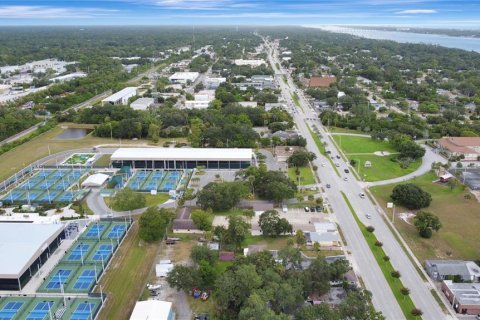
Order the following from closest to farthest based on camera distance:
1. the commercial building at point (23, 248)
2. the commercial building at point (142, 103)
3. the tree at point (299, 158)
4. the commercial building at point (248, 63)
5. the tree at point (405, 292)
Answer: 1. the tree at point (405, 292)
2. the commercial building at point (23, 248)
3. the tree at point (299, 158)
4. the commercial building at point (142, 103)
5. the commercial building at point (248, 63)

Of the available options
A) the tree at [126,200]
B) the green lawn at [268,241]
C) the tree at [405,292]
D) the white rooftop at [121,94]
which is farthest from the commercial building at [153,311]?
the white rooftop at [121,94]

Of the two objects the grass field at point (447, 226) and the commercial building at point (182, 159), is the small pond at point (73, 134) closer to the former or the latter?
the commercial building at point (182, 159)

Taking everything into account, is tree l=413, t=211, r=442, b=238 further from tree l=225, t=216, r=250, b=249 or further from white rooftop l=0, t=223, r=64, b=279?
white rooftop l=0, t=223, r=64, b=279

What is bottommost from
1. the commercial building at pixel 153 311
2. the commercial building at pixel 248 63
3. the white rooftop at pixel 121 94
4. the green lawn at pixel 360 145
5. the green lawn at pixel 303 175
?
the green lawn at pixel 360 145

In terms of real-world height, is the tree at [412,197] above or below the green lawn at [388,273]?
above

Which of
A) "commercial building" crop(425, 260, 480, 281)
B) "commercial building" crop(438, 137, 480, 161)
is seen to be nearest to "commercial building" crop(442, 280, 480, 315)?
"commercial building" crop(425, 260, 480, 281)

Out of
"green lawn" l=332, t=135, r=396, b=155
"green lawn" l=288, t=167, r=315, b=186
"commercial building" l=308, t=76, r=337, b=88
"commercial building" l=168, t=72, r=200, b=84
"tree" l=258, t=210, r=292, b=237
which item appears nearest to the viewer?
"tree" l=258, t=210, r=292, b=237

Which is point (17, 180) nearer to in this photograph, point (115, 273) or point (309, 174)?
point (115, 273)
